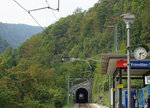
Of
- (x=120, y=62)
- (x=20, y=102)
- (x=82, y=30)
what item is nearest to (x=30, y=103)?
(x=20, y=102)

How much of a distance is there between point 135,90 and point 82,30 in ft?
338

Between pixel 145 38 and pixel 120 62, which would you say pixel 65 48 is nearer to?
pixel 145 38

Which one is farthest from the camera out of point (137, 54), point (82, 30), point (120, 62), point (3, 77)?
point (82, 30)

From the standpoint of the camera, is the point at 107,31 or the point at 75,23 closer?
the point at 107,31

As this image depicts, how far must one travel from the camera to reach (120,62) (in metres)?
19.0

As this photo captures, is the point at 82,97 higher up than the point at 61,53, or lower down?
lower down

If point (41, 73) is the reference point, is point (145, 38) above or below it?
above

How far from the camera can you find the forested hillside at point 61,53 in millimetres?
31625

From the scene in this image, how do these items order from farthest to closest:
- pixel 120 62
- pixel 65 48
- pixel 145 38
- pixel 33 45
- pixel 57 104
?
pixel 65 48, pixel 33 45, pixel 145 38, pixel 57 104, pixel 120 62

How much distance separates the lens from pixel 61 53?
133 m

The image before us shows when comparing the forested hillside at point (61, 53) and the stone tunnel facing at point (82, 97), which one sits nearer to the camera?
the forested hillside at point (61, 53)

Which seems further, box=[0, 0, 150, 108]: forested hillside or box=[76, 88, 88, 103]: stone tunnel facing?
box=[76, 88, 88, 103]: stone tunnel facing

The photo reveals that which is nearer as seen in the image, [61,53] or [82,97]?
[82,97]

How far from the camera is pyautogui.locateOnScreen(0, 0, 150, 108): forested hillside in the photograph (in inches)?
1245
